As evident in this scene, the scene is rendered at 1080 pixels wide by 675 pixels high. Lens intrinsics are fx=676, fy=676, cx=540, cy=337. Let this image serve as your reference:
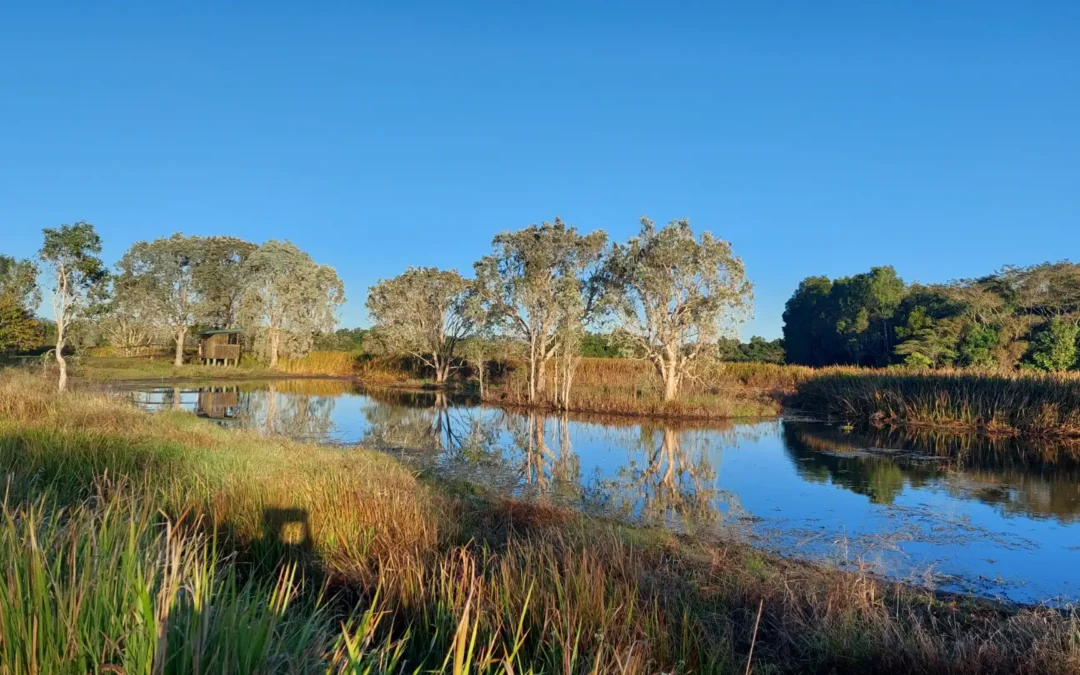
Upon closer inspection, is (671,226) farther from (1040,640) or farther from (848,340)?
(848,340)

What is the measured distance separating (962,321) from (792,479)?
30615 millimetres

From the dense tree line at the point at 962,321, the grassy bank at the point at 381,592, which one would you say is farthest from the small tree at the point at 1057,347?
the grassy bank at the point at 381,592

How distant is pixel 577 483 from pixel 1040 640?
25.3ft

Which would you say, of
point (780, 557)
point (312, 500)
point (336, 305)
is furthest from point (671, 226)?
point (336, 305)

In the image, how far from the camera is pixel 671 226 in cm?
2327

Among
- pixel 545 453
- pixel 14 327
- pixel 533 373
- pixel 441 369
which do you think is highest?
pixel 14 327

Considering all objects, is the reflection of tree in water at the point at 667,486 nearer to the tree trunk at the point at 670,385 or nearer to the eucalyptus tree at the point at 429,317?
the tree trunk at the point at 670,385

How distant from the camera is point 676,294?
23.8m

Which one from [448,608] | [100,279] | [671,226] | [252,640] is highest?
[671,226]

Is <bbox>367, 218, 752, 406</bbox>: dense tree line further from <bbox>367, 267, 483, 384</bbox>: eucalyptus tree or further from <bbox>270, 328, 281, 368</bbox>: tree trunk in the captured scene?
<bbox>270, 328, 281, 368</bbox>: tree trunk

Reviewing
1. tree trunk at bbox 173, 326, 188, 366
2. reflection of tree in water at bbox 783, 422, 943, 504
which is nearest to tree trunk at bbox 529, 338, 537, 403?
reflection of tree in water at bbox 783, 422, 943, 504

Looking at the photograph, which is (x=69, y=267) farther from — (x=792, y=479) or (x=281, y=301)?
(x=281, y=301)

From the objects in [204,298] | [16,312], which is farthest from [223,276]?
[16,312]

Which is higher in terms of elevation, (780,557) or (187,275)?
(187,275)
